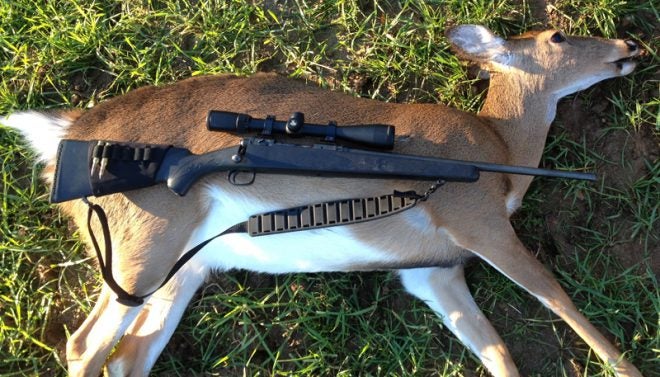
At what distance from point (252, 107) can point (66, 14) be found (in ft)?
6.55

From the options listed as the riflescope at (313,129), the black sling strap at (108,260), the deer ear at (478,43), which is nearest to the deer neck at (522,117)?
the deer ear at (478,43)

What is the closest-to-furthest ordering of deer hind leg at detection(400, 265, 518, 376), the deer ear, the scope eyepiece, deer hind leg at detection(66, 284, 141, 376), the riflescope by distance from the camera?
1. the scope eyepiece
2. the riflescope
3. deer hind leg at detection(66, 284, 141, 376)
4. deer hind leg at detection(400, 265, 518, 376)
5. the deer ear

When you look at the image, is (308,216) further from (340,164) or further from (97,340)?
(97,340)

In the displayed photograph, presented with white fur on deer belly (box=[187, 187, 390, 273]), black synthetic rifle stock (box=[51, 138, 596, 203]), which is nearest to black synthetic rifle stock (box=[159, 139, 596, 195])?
black synthetic rifle stock (box=[51, 138, 596, 203])

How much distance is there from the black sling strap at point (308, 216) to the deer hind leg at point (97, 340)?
0.23 metres

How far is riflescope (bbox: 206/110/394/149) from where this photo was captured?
350 centimetres

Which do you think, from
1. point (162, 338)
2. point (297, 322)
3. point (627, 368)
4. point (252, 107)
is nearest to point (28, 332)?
point (162, 338)

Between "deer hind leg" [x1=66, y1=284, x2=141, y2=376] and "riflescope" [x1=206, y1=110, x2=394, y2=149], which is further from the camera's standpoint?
"deer hind leg" [x1=66, y1=284, x2=141, y2=376]

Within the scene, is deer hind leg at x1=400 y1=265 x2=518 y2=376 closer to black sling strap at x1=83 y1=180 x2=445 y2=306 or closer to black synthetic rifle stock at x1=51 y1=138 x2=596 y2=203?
black sling strap at x1=83 y1=180 x2=445 y2=306

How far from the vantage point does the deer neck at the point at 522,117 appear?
13.6ft

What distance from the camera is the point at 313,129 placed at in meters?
3.54

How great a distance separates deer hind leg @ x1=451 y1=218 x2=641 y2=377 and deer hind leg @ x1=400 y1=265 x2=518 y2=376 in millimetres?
468

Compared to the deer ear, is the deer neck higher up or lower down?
lower down

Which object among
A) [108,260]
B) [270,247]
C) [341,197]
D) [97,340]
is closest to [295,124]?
[341,197]
